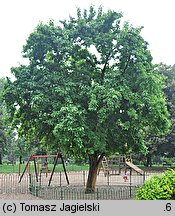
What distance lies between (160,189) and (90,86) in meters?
9.14

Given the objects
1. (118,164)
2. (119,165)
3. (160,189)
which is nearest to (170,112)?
(118,164)

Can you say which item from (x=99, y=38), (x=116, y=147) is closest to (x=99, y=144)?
(x=116, y=147)

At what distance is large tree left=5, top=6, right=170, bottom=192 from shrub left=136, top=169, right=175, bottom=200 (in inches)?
255

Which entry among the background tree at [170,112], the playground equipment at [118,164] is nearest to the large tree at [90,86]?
the playground equipment at [118,164]

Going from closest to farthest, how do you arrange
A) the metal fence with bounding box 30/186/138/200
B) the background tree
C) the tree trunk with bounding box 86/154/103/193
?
the metal fence with bounding box 30/186/138/200 < the tree trunk with bounding box 86/154/103/193 < the background tree

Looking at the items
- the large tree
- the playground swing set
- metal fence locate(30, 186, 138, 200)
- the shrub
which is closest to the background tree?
the playground swing set

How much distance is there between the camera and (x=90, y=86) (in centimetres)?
1588

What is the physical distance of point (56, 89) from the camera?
14.9 meters

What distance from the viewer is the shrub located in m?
7.23

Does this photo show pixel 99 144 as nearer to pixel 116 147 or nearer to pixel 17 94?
pixel 116 147

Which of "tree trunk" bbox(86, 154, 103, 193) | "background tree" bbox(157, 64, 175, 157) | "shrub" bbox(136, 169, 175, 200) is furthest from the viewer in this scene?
"background tree" bbox(157, 64, 175, 157)

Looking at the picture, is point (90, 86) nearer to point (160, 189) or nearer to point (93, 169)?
point (93, 169)

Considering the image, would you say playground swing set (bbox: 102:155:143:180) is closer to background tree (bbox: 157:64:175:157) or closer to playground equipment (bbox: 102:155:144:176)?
playground equipment (bbox: 102:155:144:176)
